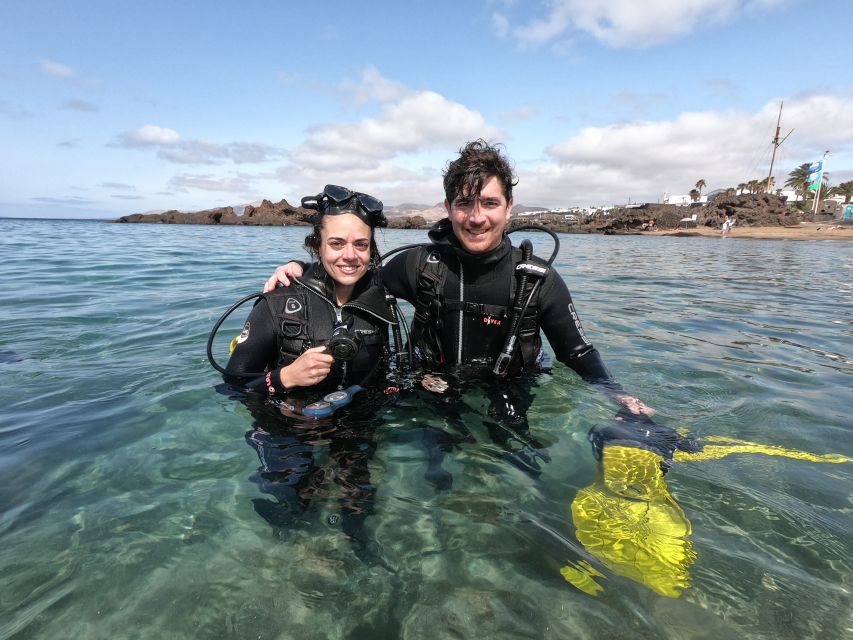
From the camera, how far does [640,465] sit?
3.19m

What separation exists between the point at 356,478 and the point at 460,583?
997 mm

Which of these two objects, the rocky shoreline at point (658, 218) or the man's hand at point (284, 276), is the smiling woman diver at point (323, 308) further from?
the rocky shoreline at point (658, 218)

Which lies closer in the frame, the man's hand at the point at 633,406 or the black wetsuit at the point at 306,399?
the black wetsuit at the point at 306,399

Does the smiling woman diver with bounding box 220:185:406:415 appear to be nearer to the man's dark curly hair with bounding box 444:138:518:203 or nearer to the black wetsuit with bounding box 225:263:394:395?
the black wetsuit with bounding box 225:263:394:395

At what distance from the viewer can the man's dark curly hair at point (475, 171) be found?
339 centimetres

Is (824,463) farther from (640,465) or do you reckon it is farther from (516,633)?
(516,633)

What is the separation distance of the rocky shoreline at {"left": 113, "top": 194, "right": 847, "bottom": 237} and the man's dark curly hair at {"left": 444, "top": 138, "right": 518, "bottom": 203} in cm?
4474

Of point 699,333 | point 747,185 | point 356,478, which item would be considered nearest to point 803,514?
point 356,478

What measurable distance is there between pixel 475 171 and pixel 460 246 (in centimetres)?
66

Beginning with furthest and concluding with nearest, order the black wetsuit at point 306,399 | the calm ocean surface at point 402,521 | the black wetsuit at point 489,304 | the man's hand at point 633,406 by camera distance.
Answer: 1. the black wetsuit at point 489,304
2. the man's hand at point 633,406
3. the black wetsuit at point 306,399
4. the calm ocean surface at point 402,521

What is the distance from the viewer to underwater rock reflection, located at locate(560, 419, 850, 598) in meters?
2.39

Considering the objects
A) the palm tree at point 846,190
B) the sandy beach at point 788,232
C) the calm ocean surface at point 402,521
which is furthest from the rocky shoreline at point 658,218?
the calm ocean surface at point 402,521

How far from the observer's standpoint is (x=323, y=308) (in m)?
3.44

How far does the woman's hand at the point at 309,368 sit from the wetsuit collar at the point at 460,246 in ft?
5.06
